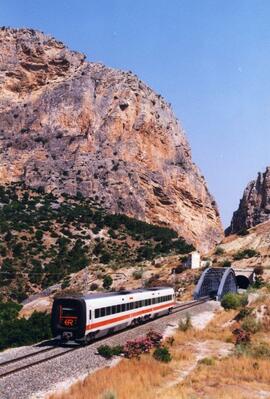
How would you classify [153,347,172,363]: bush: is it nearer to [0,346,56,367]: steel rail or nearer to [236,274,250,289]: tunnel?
[0,346,56,367]: steel rail

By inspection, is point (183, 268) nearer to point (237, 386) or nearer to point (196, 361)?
point (196, 361)

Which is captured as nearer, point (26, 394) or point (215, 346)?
point (26, 394)

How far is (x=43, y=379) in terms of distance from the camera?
17953mm

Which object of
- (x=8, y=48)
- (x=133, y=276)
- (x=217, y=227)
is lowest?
(x=133, y=276)

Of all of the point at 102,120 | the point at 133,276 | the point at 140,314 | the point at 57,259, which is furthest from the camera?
the point at 102,120

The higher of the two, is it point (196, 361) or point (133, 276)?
point (133, 276)

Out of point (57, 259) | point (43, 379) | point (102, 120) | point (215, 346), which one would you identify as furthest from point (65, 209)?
point (43, 379)

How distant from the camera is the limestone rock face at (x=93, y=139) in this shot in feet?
361

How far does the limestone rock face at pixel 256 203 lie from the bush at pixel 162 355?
79.1 m

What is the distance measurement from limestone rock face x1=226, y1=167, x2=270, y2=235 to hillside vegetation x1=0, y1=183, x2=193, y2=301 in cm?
1430

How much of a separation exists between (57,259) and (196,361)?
58424mm

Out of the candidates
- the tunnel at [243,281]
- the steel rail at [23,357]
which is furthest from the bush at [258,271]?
the steel rail at [23,357]

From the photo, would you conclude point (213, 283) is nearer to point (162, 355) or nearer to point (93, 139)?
point (162, 355)

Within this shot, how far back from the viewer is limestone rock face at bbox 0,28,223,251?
110 meters
